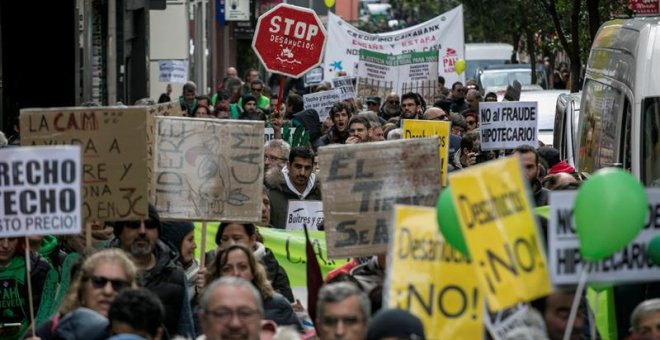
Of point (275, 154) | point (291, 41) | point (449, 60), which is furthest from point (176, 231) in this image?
point (449, 60)

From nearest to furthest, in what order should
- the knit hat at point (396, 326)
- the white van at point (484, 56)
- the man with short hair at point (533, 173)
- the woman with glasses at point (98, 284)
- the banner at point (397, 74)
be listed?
the knit hat at point (396, 326) → the woman with glasses at point (98, 284) → the man with short hair at point (533, 173) → the banner at point (397, 74) → the white van at point (484, 56)

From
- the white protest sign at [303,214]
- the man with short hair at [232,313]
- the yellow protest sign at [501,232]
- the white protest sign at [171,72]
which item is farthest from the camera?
the white protest sign at [171,72]

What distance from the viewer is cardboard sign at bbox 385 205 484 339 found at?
24.3ft

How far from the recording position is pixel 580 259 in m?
7.19

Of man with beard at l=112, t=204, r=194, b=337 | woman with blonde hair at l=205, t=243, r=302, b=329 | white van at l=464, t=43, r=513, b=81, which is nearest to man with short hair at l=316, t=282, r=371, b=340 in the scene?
woman with blonde hair at l=205, t=243, r=302, b=329

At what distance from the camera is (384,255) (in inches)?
367

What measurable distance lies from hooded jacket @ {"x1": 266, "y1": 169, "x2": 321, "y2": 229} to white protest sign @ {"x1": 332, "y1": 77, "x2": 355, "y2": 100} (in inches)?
324

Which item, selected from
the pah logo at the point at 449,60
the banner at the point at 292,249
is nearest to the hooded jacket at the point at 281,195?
the banner at the point at 292,249

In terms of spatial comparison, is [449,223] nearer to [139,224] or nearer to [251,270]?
[251,270]

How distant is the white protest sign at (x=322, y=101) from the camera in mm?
21984

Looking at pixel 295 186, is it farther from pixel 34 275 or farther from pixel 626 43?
pixel 34 275

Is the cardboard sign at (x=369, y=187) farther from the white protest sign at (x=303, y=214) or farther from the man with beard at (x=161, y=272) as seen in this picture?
the white protest sign at (x=303, y=214)

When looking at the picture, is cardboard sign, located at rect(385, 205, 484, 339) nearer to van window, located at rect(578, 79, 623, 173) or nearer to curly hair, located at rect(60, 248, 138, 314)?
curly hair, located at rect(60, 248, 138, 314)

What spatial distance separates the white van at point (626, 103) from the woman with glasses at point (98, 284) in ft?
13.7
